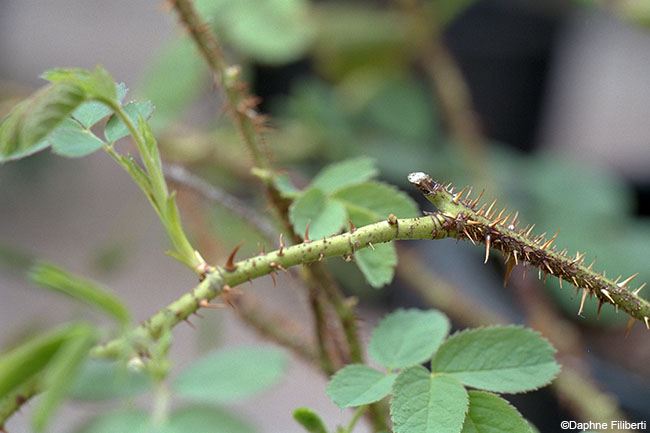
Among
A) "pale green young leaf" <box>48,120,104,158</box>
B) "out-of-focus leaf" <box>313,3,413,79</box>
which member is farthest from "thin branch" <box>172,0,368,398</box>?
"out-of-focus leaf" <box>313,3,413,79</box>

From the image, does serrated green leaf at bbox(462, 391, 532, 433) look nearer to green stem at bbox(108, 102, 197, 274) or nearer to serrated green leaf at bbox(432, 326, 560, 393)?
serrated green leaf at bbox(432, 326, 560, 393)

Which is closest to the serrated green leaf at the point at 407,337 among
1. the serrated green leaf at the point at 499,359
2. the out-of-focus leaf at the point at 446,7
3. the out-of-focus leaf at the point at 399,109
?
the serrated green leaf at the point at 499,359

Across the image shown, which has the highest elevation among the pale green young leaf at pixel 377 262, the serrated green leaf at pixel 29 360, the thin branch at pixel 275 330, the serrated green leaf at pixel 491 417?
the serrated green leaf at pixel 29 360

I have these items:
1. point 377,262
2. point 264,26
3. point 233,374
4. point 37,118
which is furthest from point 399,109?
point 37,118

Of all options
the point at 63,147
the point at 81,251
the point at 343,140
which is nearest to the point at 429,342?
the point at 63,147

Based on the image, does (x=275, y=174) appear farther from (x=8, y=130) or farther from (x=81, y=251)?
(x=81, y=251)

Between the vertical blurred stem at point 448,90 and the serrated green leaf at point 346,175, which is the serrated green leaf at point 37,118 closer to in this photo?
the serrated green leaf at point 346,175
